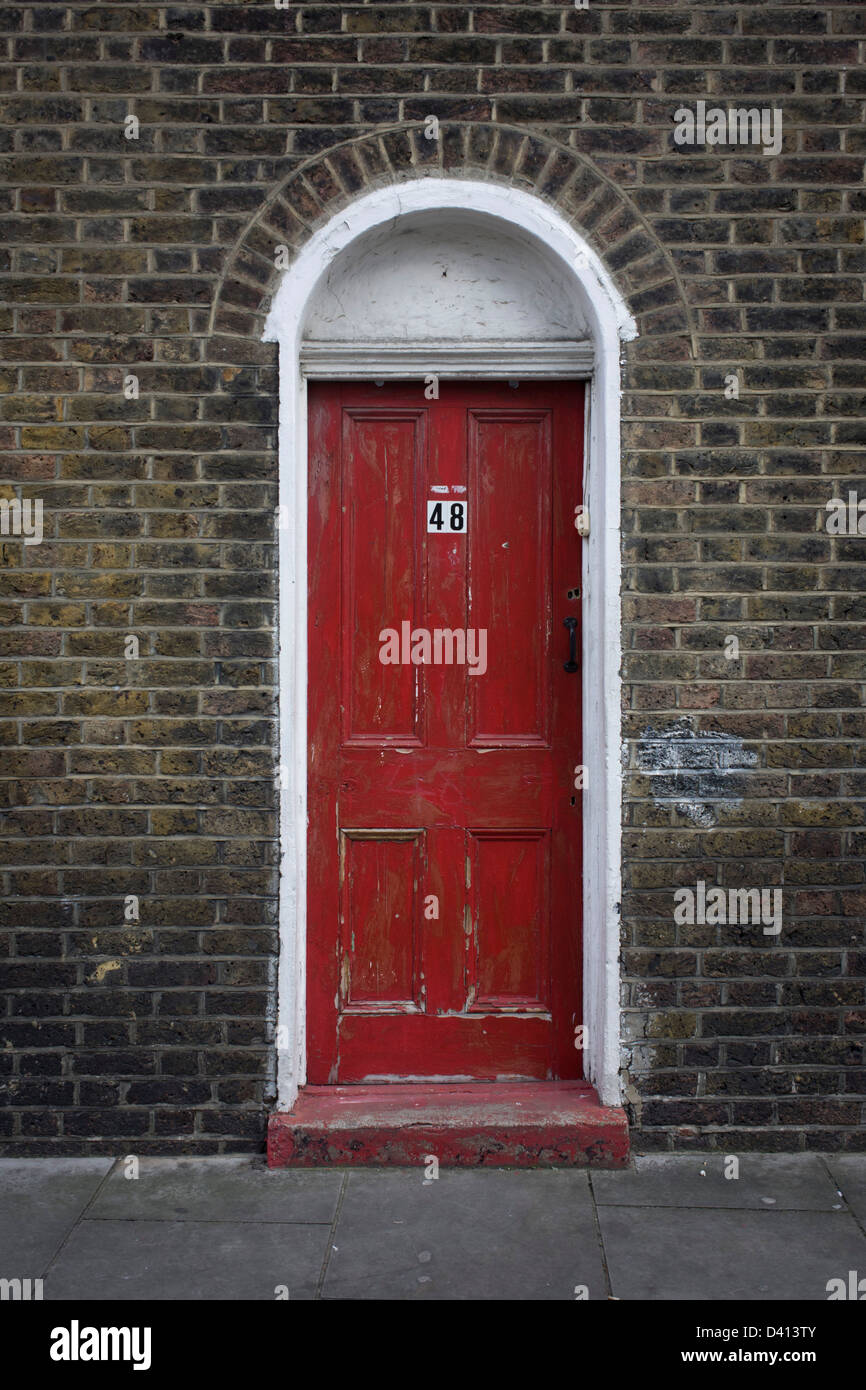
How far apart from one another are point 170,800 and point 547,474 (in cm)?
185

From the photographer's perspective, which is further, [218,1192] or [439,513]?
[439,513]

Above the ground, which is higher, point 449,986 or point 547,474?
point 547,474

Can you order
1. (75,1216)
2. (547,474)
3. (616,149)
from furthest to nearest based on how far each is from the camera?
(547,474), (616,149), (75,1216)

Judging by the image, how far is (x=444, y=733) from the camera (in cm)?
409

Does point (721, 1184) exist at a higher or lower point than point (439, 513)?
lower

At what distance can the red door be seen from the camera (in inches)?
161

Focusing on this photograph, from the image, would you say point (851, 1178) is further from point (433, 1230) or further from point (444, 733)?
point (444, 733)

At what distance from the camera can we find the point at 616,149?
380 centimetres

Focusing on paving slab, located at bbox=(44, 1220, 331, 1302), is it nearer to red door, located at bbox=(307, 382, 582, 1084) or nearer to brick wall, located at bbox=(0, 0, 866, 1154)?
brick wall, located at bbox=(0, 0, 866, 1154)

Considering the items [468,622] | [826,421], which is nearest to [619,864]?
[468,622]

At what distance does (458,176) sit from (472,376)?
26.8 inches

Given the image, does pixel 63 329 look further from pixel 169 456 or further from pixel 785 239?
pixel 785 239

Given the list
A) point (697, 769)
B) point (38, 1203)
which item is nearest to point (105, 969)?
point (38, 1203)

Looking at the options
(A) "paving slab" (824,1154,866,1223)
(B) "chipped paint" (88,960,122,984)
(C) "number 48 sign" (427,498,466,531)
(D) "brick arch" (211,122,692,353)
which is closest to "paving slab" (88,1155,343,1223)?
(B) "chipped paint" (88,960,122,984)
